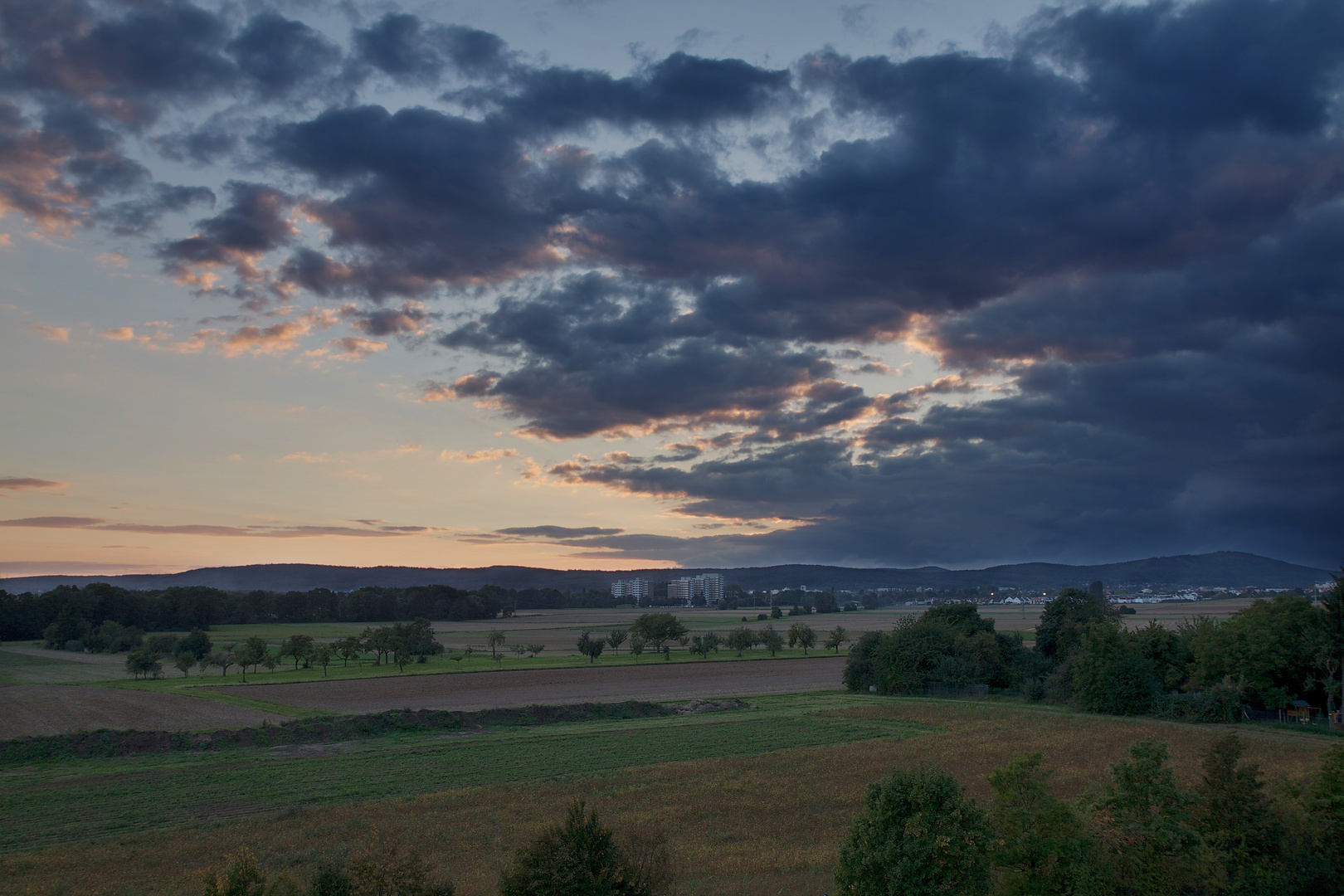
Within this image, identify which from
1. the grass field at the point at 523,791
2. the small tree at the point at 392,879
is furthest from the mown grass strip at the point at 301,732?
the small tree at the point at 392,879

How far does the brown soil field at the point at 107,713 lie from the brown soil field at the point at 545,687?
6848 millimetres

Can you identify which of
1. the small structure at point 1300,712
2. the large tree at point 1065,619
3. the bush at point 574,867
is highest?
the bush at point 574,867

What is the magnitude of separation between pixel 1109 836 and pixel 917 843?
6.47 m

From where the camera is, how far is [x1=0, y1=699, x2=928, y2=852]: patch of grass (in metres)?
29.3

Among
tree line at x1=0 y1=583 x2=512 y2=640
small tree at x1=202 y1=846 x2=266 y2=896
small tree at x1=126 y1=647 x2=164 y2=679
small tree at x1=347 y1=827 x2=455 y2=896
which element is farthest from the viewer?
tree line at x1=0 y1=583 x2=512 y2=640

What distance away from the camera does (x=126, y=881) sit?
20688 millimetres

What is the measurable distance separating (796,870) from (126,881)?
18.4 meters

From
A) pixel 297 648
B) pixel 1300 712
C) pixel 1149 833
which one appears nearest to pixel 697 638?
pixel 297 648

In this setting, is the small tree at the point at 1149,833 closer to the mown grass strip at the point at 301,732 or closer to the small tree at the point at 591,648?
the mown grass strip at the point at 301,732

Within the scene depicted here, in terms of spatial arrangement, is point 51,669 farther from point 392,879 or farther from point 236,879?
point 392,879

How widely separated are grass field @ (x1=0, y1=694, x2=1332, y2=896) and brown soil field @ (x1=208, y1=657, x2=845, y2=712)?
17686 mm

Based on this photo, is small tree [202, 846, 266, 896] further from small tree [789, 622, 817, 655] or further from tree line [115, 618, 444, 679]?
small tree [789, 622, 817, 655]

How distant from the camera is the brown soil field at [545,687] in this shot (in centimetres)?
6738

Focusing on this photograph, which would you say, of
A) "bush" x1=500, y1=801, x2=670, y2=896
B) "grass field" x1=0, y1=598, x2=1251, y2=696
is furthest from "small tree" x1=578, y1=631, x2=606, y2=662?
"bush" x1=500, y1=801, x2=670, y2=896
